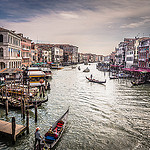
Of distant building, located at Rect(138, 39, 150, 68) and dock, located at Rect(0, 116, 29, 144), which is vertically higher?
distant building, located at Rect(138, 39, 150, 68)

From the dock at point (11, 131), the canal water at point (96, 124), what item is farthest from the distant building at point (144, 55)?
the dock at point (11, 131)

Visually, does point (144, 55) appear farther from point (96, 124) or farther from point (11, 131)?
point (11, 131)

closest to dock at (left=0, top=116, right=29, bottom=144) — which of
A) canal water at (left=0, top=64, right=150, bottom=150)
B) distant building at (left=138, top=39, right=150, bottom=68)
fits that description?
canal water at (left=0, top=64, right=150, bottom=150)

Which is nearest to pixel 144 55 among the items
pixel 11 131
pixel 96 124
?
pixel 96 124

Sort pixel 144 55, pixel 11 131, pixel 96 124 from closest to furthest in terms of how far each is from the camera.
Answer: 1. pixel 11 131
2. pixel 96 124
3. pixel 144 55

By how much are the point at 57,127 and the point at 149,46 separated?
104 ft

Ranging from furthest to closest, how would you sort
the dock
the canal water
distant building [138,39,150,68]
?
distant building [138,39,150,68]
the canal water
the dock

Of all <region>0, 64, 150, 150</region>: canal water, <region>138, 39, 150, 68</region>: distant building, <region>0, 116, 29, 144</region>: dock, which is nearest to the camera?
<region>0, 116, 29, 144</region>: dock

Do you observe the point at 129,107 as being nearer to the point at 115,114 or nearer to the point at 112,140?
the point at 115,114

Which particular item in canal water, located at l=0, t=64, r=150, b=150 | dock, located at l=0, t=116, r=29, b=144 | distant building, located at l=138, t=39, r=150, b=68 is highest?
distant building, located at l=138, t=39, r=150, b=68

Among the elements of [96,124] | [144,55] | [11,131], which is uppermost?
[144,55]

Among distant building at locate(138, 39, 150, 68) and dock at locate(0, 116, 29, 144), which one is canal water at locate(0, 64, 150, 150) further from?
distant building at locate(138, 39, 150, 68)

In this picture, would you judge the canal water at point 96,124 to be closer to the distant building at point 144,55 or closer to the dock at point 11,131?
the dock at point 11,131

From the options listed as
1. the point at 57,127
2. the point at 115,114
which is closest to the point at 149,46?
the point at 115,114
